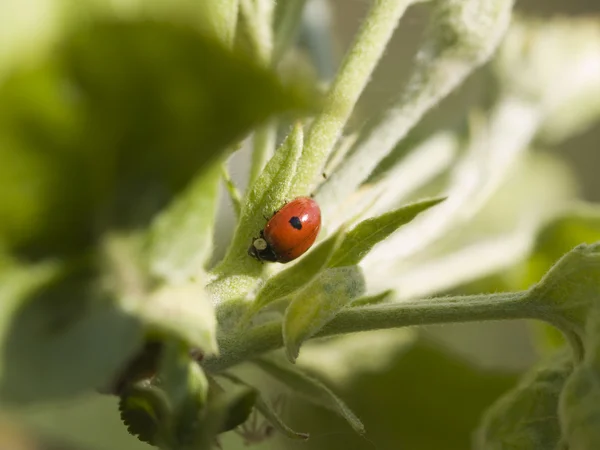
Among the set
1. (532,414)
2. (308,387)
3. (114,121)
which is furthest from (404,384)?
(114,121)

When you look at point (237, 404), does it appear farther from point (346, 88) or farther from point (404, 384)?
point (404, 384)

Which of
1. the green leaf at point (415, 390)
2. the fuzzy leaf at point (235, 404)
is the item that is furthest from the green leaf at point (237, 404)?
the green leaf at point (415, 390)

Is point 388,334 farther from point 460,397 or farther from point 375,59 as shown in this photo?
point 375,59

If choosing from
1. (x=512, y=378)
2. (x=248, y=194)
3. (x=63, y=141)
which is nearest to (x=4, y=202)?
(x=63, y=141)

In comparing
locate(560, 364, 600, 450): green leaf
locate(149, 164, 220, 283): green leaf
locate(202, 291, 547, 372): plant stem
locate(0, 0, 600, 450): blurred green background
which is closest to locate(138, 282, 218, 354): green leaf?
locate(149, 164, 220, 283): green leaf

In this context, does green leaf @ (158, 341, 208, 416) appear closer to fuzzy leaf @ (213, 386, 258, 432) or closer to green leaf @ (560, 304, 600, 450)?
fuzzy leaf @ (213, 386, 258, 432)

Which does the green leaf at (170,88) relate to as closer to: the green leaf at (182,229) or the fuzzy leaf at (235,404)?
the green leaf at (182,229)
